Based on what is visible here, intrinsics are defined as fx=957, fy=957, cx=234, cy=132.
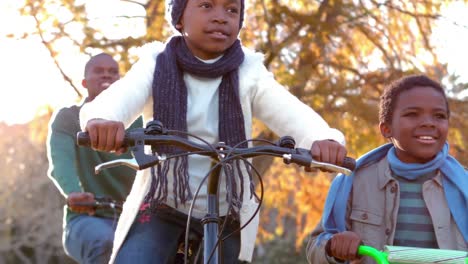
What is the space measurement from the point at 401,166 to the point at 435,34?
7.24 meters

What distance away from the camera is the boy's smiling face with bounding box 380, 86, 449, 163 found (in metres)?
4.76

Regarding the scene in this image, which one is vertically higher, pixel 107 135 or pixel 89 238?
pixel 107 135

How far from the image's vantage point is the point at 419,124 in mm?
4793

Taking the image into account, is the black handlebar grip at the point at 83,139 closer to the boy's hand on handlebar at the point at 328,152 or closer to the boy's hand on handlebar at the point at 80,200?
the boy's hand on handlebar at the point at 328,152

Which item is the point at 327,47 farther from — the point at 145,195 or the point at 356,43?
the point at 145,195

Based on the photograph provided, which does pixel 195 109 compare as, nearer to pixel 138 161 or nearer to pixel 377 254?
pixel 138 161

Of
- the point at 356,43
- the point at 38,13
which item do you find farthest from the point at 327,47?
the point at 38,13

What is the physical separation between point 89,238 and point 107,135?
265 centimetres

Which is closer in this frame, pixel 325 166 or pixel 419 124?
pixel 325 166

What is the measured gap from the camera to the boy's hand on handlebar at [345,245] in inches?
161

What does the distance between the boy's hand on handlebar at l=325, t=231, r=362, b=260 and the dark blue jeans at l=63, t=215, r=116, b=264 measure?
193cm

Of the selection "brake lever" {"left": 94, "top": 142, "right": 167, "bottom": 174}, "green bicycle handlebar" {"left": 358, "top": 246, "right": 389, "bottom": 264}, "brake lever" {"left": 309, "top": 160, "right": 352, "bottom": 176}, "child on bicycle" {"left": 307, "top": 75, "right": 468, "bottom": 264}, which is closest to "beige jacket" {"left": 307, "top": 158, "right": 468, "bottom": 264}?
"child on bicycle" {"left": 307, "top": 75, "right": 468, "bottom": 264}

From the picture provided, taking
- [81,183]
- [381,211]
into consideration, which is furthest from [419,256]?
[81,183]

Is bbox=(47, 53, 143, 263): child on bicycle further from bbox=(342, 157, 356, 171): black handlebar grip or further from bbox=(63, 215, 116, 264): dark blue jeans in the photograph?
bbox=(342, 157, 356, 171): black handlebar grip
